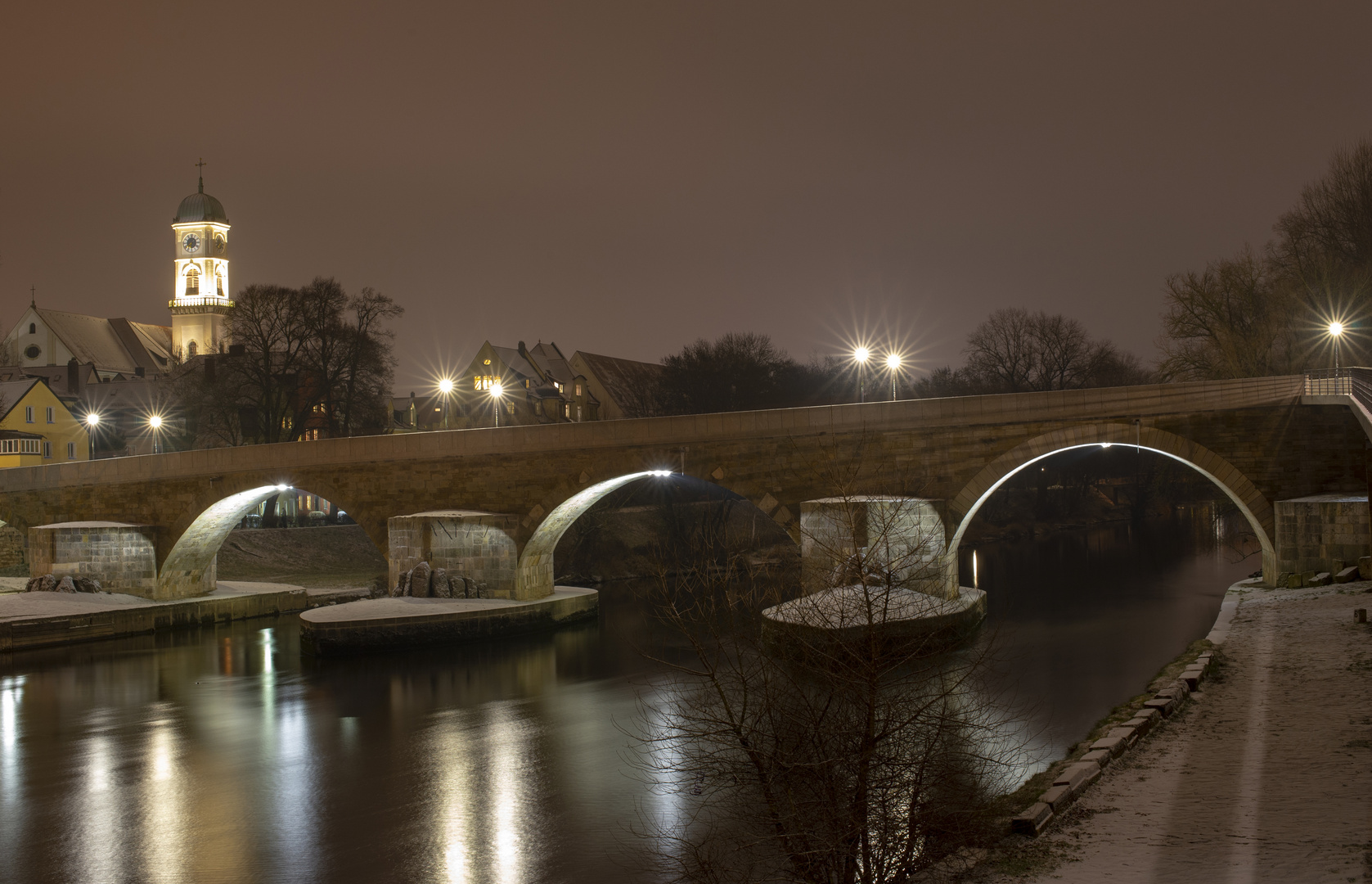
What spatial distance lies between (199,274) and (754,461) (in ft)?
165

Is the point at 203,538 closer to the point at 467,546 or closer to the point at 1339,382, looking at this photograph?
the point at 467,546

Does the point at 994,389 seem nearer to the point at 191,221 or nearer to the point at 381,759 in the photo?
the point at 381,759

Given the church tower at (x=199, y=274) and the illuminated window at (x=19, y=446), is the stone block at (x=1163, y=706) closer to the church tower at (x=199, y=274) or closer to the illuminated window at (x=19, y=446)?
the illuminated window at (x=19, y=446)

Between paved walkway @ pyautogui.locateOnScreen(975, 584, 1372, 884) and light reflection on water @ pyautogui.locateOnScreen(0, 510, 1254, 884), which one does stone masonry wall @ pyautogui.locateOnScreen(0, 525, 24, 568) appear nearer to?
light reflection on water @ pyautogui.locateOnScreen(0, 510, 1254, 884)

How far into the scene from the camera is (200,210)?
5978cm

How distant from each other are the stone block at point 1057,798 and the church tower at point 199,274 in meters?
59.2

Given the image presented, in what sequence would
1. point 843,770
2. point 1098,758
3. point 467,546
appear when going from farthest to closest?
point 467,546 < point 1098,758 < point 843,770

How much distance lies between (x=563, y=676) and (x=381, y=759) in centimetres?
490

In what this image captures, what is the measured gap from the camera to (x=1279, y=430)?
17312 mm

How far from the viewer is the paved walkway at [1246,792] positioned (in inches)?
229

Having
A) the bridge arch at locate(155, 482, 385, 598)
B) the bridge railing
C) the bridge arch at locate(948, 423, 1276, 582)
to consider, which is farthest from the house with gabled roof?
the bridge railing

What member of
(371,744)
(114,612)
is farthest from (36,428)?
(371,744)

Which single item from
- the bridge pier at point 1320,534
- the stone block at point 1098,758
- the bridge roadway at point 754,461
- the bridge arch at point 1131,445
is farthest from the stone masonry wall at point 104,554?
the bridge pier at point 1320,534

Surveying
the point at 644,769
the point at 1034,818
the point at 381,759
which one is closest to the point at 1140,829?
the point at 1034,818
